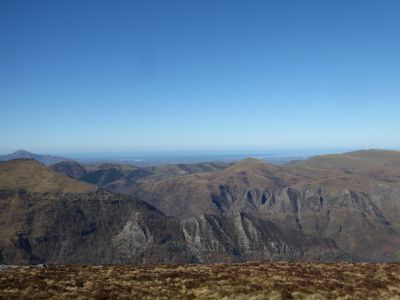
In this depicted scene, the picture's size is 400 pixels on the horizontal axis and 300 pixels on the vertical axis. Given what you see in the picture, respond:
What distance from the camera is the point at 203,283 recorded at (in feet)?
107

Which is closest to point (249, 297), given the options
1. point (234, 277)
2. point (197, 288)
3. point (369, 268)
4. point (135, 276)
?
point (197, 288)

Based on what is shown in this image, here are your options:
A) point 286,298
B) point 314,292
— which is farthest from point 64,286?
point 314,292

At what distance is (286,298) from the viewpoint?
1127 inches

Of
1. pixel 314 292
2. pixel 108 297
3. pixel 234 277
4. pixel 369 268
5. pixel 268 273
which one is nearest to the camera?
pixel 108 297

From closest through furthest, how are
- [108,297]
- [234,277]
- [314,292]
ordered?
[108,297], [314,292], [234,277]

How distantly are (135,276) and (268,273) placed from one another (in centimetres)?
1209

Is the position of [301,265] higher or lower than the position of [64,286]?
lower

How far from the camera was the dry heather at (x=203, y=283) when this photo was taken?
2905 cm

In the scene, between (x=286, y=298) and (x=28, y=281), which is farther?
(x=28, y=281)

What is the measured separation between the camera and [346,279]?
36.2 m

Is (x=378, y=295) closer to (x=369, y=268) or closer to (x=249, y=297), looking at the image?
(x=249, y=297)

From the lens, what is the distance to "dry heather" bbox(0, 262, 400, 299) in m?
29.0

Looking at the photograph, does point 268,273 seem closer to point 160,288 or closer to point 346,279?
point 346,279

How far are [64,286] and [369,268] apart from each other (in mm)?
30223
